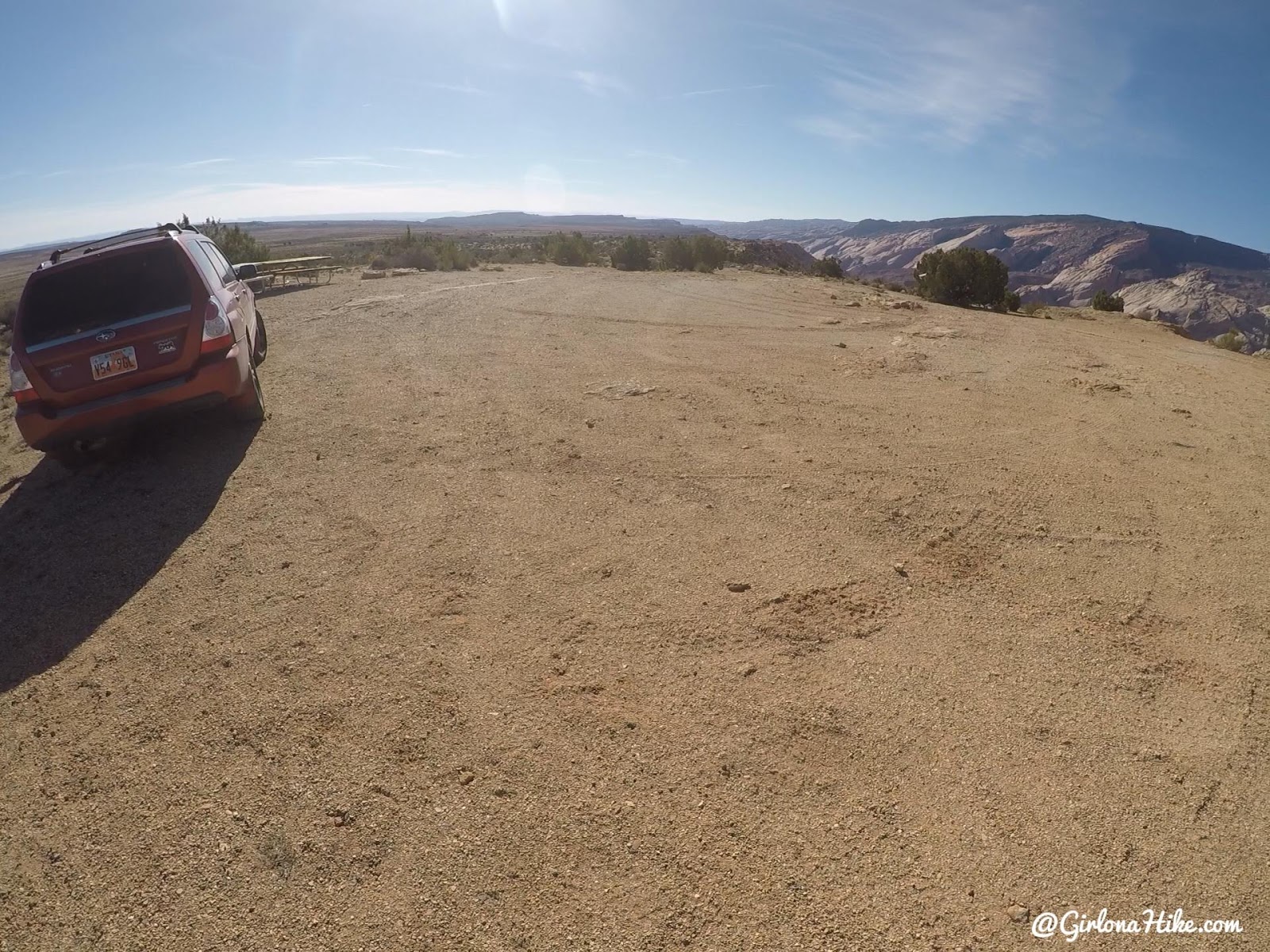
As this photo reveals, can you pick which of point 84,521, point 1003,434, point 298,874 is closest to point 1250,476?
point 1003,434

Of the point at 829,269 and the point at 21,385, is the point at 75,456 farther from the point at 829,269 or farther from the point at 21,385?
the point at 829,269

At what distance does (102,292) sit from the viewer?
548 cm

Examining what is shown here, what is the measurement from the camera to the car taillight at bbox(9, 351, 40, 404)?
204 inches

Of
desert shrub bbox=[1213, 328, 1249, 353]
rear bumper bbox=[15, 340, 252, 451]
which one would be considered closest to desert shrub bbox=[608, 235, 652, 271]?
desert shrub bbox=[1213, 328, 1249, 353]

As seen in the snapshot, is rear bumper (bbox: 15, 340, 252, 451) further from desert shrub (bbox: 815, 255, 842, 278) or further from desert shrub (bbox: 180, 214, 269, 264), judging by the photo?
desert shrub (bbox: 815, 255, 842, 278)

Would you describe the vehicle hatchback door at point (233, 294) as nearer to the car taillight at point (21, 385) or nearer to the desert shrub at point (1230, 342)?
the car taillight at point (21, 385)

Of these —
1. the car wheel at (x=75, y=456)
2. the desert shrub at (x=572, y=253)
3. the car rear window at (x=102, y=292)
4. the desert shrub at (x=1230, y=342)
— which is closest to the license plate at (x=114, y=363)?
the car rear window at (x=102, y=292)

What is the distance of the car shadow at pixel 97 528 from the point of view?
3.85 meters

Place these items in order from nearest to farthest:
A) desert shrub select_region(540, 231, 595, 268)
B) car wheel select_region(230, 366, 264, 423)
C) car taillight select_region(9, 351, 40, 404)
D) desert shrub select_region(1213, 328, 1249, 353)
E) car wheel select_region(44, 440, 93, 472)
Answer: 1. car taillight select_region(9, 351, 40, 404)
2. car wheel select_region(44, 440, 93, 472)
3. car wheel select_region(230, 366, 264, 423)
4. desert shrub select_region(1213, 328, 1249, 353)
5. desert shrub select_region(540, 231, 595, 268)

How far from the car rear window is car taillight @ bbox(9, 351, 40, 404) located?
21 cm

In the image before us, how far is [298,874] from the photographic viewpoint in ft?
7.48

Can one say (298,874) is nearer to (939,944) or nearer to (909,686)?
(939,944)

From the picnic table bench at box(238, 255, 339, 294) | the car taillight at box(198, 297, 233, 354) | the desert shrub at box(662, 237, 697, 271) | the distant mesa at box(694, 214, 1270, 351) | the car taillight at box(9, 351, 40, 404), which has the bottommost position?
the car taillight at box(9, 351, 40, 404)

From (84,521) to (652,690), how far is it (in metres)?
4.70
